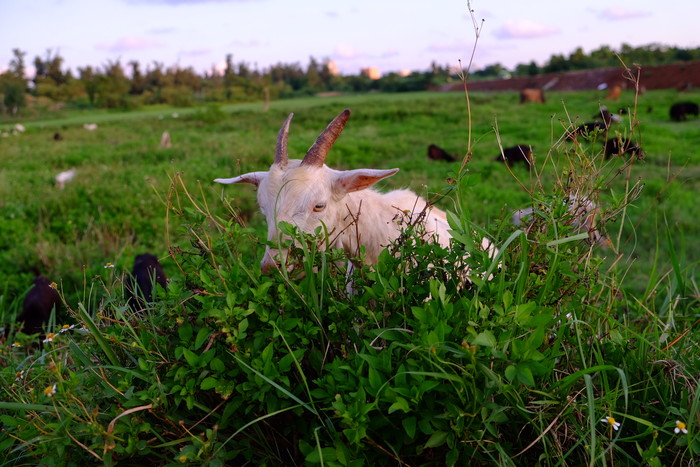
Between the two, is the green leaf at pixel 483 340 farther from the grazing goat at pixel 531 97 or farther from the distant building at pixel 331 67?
the distant building at pixel 331 67

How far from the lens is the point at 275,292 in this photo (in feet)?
6.76

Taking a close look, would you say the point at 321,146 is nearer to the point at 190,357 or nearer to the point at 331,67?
the point at 190,357

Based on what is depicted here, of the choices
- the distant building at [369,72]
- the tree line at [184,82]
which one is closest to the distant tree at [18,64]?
the tree line at [184,82]

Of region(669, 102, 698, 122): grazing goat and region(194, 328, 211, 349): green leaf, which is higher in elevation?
region(669, 102, 698, 122): grazing goat

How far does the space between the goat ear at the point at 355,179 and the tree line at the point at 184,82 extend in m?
33.8

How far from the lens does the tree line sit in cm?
4884

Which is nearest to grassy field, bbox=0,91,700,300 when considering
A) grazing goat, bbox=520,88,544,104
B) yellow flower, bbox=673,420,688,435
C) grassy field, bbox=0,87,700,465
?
grassy field, bbox=0,87,700,465

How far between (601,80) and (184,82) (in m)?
55.1

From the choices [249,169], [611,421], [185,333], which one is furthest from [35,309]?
[249,169]

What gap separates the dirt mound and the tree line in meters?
1.62

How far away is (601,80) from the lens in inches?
1714

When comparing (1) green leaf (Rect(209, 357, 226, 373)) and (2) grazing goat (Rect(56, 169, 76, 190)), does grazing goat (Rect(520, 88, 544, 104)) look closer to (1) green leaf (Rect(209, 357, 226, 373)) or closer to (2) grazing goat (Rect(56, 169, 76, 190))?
(2) grazing goat (Rect(56, 169, 76, 190))

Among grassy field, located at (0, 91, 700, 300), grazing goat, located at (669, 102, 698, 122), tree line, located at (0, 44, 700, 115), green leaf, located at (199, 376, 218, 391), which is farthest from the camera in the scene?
tree line, located at (0, 44, 700, 115)

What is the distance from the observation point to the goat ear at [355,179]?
11.1ft
